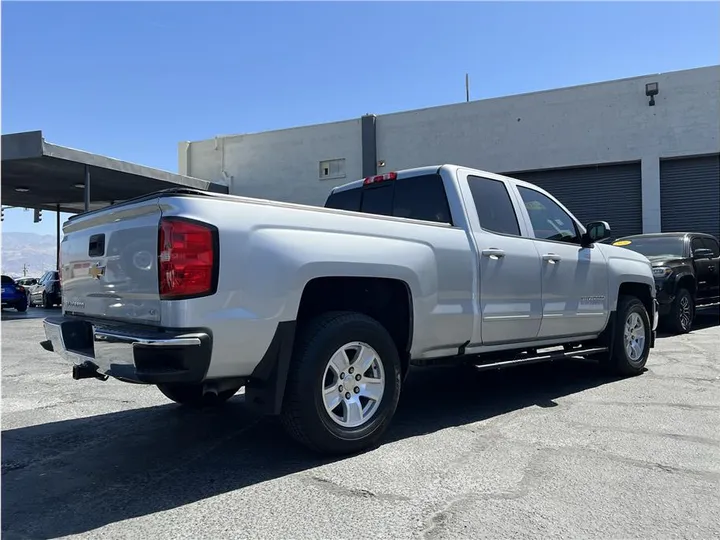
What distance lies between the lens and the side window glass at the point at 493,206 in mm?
5109

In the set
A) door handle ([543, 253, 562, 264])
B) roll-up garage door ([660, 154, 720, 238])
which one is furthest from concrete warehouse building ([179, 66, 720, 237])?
door handle ([543, 253, 562, 264])

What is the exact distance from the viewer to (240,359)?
3.40 meters

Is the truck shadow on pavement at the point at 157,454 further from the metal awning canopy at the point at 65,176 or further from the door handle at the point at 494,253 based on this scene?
the metal awning canopy at the point at 65,176

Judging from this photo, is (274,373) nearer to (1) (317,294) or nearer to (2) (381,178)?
(1) (317,294)

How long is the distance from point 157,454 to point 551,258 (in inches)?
155

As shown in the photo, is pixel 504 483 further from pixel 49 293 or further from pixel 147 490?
pixel 49 293

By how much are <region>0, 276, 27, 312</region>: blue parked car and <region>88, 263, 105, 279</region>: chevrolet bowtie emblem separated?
19.8 meters

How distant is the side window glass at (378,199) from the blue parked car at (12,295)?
19.5 metres

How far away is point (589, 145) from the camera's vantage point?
17.0 meters

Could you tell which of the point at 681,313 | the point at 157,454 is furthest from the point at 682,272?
the point at 157,454

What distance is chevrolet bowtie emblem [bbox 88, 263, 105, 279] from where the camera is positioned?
383 cm

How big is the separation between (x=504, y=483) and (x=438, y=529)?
78cm

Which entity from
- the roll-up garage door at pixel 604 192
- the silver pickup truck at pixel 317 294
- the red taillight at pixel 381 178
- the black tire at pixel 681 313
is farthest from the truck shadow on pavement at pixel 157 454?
the roll-up garage door at pixel 604 192

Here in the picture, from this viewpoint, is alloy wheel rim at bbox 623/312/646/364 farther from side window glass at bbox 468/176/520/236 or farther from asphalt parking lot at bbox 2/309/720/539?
side window glass at bbox 468/176/520/236
